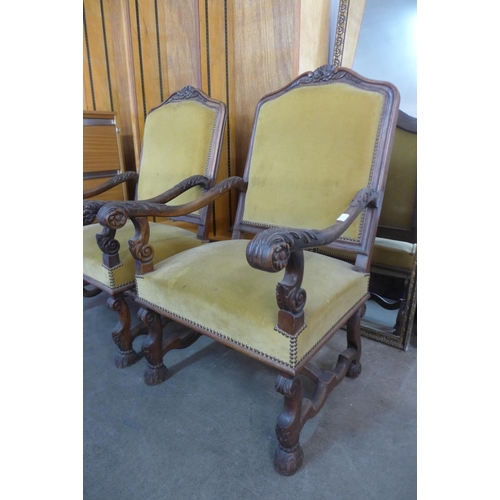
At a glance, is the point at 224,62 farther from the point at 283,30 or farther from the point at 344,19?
the point at 344,19

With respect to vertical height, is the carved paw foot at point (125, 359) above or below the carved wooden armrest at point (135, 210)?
below

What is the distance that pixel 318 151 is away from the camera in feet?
4.00

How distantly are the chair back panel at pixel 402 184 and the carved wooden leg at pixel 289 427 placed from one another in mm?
1027

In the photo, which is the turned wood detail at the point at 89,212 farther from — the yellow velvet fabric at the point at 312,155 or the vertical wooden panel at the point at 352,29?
the vertical wooden panel at the point at 352,29

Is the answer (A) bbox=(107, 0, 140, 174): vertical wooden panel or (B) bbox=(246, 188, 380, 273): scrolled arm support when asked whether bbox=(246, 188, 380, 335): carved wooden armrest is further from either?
(A) bbox=(107, 0, 140, 174): vertical wooden panel

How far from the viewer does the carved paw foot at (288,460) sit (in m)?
0.94

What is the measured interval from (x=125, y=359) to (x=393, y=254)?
52.1 inches

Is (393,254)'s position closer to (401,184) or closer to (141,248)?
(401,184)

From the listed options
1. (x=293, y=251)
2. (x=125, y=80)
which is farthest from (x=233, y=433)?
(x=125, y=80)

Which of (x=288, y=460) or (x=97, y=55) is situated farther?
(x=97, y=55)

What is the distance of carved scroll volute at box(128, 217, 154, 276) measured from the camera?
1.11m

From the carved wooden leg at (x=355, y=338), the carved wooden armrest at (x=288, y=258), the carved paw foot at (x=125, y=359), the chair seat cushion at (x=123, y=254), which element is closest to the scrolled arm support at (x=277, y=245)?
the carved wooden armrest at (x=288, y=258)

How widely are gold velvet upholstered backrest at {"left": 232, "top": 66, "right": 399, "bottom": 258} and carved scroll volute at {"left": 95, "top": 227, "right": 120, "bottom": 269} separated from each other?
0.53m
